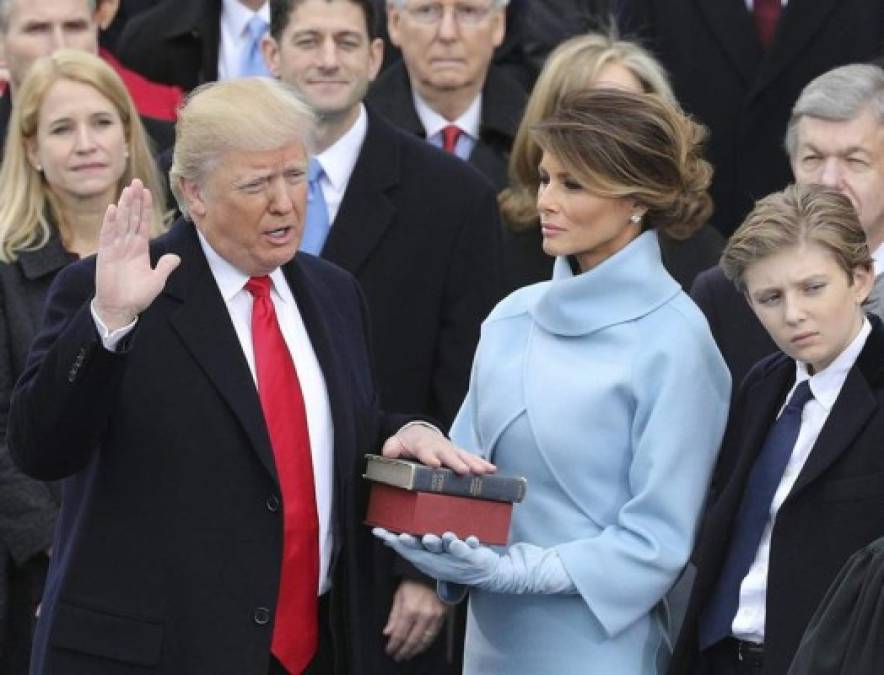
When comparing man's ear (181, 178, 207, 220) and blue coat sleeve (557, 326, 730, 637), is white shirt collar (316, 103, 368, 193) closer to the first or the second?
man's ear (181, 178, 207, 220)

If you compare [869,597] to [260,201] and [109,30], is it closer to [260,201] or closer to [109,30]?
[260,201]

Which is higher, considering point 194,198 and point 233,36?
point 233,36

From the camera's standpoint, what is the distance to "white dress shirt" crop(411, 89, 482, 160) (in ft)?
23.5

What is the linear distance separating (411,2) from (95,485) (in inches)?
116

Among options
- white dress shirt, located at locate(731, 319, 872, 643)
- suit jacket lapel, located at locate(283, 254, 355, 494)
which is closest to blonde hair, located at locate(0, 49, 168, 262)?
suit jacket lapel, located at locate(283, 254, 355, 494)

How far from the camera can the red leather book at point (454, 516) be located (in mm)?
4629

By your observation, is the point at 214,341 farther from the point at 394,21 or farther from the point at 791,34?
the point at 791,34

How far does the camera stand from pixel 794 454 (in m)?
4.60

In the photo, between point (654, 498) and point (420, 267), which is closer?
point (654, 498)

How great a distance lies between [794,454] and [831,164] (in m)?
1.39

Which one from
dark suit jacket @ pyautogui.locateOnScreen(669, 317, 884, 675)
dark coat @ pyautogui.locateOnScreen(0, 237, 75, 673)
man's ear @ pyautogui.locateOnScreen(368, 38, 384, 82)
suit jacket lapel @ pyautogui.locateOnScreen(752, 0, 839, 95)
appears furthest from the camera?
suit jacket lapel @ pyautogui.locateOnScreen(752, 0, 839, 95)

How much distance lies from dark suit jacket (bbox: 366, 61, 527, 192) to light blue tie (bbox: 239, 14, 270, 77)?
60 cm

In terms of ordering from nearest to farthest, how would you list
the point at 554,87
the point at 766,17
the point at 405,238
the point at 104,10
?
the point at 405,238 → the point at 554,87 → the point at 766,17 → the point at 104,10

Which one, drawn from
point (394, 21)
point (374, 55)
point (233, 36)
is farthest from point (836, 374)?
point (233, 36)
